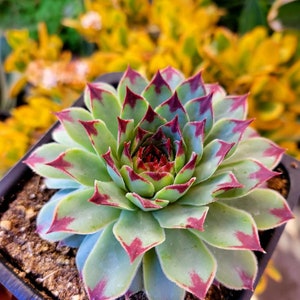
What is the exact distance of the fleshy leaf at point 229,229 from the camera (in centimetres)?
46

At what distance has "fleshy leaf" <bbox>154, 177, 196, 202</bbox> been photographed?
0.45m

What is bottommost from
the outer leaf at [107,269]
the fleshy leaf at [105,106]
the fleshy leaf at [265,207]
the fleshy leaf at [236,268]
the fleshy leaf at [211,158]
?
the fleshy leaf at [236,268]

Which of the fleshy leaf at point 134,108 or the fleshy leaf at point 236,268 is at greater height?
the fleshy leaf at point 134,108

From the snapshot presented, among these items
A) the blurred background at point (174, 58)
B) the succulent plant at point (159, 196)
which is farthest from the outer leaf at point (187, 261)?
the blurred background at point (174, 58)

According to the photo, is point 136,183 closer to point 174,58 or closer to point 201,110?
point 201,110

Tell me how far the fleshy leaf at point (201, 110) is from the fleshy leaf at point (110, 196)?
0.39 ft

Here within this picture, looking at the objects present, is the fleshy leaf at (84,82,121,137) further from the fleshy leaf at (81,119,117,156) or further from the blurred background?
the blurred background

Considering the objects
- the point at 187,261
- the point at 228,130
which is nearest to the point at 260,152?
the point at 228,130

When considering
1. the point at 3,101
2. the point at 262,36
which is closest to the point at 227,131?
the point at 262,36

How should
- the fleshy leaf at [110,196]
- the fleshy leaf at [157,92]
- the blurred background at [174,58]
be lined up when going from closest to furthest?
the fleshy leaf at [110,196]
the fleshy leaf at [157,92]
the blurred background at [174,58]

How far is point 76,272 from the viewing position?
528 mm

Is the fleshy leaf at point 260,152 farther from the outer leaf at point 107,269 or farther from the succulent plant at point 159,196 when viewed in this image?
the outer leaf at point 107,269

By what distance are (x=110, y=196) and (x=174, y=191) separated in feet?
0.20

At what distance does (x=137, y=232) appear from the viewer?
45 centimetres
